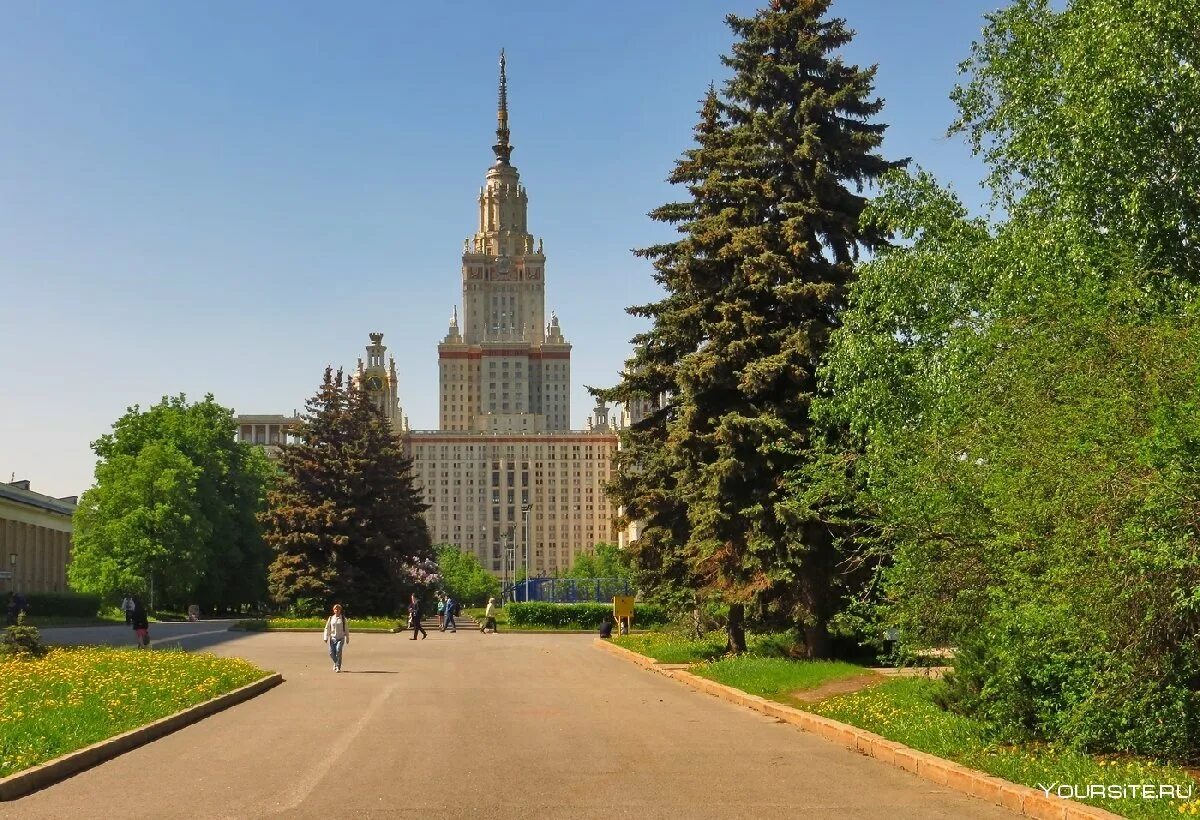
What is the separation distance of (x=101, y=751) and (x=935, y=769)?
29.4ft

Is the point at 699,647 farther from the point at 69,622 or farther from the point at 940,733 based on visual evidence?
the point at 69,622

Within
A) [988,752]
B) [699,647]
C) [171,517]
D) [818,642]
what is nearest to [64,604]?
[171,517]

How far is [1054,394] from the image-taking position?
13.8m

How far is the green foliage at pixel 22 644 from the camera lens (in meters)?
25.6

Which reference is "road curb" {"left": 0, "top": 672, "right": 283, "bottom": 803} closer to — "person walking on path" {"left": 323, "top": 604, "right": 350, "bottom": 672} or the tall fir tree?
"person walking on path" {"left": 323, "top": 604, "right": 350, "bottom": 672}

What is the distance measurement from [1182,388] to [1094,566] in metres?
1.81

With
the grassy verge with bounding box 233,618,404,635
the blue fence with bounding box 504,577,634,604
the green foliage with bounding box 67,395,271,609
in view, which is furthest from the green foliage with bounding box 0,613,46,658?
the blue fence with bounding box 504,577,634,604

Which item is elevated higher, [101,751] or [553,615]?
[101,751]

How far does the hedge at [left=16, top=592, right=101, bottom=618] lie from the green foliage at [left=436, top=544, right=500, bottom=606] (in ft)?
192

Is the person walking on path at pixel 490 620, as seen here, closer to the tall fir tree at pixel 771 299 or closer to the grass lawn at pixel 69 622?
the grass lawn at pixel 69 622

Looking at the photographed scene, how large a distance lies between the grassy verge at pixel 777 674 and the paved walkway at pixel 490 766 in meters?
0.86

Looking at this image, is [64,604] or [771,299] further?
[64,604]

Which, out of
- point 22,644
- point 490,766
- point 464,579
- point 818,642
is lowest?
point 490,766

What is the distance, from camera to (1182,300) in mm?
15211
